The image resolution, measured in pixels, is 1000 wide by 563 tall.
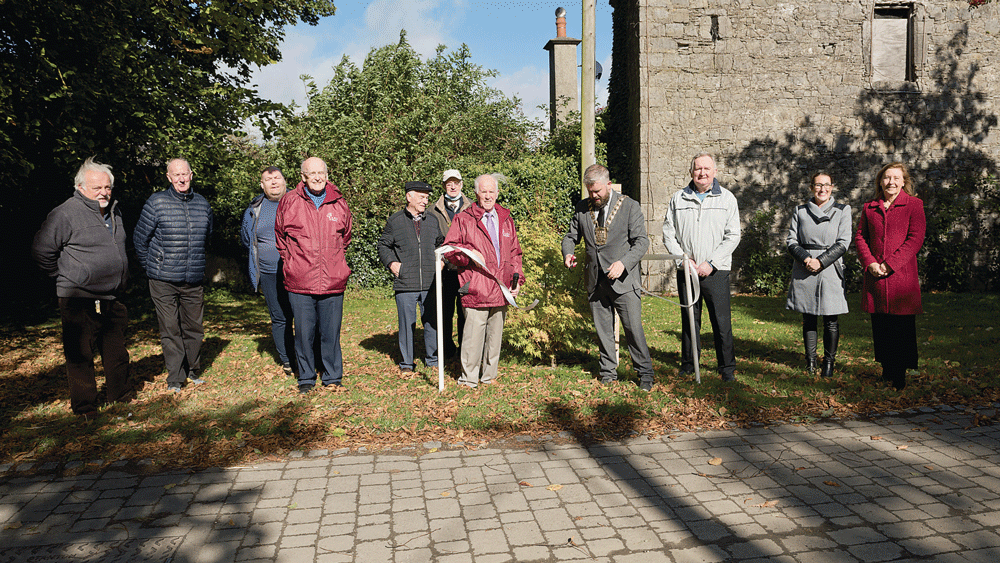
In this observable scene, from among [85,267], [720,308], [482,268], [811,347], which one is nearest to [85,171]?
[85,267]

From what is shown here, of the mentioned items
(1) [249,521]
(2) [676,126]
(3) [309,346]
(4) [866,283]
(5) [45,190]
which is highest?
(2) [676,126]

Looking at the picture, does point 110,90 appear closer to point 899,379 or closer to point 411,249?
point 411,249

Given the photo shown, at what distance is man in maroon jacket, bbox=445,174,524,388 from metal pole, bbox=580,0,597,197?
12.3 ft

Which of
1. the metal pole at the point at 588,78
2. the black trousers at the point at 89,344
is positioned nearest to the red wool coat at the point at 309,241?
the black trousers at the point at 89,344

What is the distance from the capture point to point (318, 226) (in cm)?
575

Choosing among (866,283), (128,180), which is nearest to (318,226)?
(866,283)

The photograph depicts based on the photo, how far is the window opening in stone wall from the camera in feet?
43.5

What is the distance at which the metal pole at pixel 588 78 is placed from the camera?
9621 millimetres

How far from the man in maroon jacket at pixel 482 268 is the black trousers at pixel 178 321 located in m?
2.58

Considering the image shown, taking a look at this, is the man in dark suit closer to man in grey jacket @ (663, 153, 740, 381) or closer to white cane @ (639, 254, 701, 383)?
white cane @ (639, 254, 701, 383)

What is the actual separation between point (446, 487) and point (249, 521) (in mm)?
1126

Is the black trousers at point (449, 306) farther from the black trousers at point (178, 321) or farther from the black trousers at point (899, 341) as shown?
the black trousers at point (899, 341)

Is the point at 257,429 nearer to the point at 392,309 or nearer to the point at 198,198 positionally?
the point at 198,198

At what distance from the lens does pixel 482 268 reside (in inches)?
232
